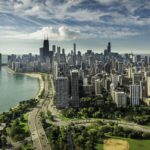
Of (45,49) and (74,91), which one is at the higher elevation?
(45,49)

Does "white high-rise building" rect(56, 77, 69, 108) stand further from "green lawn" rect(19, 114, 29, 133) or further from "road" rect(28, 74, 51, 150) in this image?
"green lawn" rect(19, 114, 29, 133)

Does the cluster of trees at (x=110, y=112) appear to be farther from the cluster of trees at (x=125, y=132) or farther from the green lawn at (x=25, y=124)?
the green lawn at (x=25, y=124)

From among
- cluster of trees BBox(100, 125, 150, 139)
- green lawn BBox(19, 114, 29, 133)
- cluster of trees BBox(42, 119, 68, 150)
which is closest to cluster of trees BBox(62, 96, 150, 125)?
cluster of trees BBox(100, 125, 150, 139)

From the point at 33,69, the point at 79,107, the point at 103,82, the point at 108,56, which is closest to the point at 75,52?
the point at 108,56

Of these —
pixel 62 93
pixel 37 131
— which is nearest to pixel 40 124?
pixel 37 131

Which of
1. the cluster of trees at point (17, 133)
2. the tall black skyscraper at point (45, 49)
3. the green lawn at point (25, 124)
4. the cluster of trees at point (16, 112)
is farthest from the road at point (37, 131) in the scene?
the tall black skyscraper at point (45, 49)

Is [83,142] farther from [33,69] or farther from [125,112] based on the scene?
[33,69]

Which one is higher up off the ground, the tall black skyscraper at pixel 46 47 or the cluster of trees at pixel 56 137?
the tall black skyscraper at pixel 46 47

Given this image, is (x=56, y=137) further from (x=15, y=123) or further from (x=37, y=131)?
(x=15, y=123)
